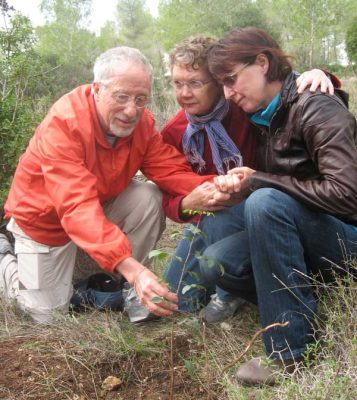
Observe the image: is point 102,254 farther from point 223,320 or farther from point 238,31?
point 238,31

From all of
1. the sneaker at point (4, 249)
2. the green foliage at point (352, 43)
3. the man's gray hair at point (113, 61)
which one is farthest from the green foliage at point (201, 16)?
the man's gray hair at point (113, 61)

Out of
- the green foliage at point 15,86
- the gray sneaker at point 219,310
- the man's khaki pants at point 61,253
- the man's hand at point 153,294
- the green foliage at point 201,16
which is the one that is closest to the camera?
the man's hand at point 153,294

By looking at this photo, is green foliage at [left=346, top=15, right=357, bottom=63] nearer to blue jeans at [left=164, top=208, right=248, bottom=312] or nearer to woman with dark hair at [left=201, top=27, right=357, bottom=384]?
blue jeans at [left=164, top=208, right=248, bottom=312]

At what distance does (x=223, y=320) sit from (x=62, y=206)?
1.08m

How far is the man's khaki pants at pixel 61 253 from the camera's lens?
312 cm

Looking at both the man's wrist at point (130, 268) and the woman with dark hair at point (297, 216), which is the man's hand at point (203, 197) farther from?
the man's wrist at point (130, 268)

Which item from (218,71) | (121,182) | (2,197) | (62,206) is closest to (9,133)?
(2,197)

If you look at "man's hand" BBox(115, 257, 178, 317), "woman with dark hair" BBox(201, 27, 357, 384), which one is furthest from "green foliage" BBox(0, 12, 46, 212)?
"woman with dark hair" BBox(201, 27, 357, 384)

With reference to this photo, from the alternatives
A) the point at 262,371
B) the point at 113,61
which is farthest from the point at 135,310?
the point at 113,61

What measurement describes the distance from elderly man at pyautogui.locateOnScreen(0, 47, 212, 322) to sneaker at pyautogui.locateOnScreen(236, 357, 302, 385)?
16.7 inches

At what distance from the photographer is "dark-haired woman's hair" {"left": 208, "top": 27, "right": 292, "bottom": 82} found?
8.10 feet

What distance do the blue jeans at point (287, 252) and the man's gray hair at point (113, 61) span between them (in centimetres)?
105

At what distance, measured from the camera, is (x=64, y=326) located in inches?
108

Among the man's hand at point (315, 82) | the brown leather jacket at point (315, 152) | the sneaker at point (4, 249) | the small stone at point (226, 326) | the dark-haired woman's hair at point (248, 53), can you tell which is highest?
the dark-haired woman's hair at point (248, 53)
